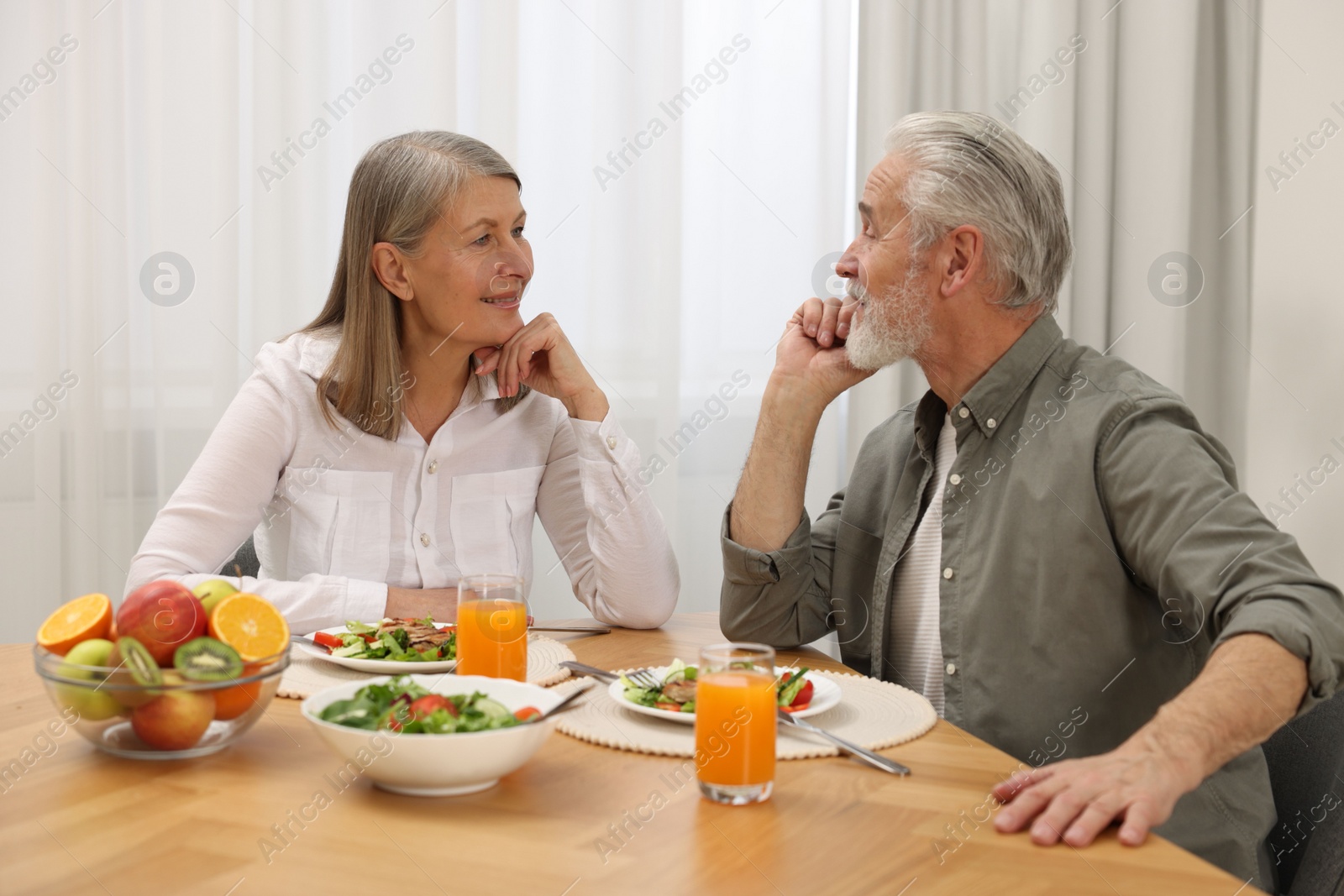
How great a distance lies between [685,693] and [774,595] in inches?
18.1

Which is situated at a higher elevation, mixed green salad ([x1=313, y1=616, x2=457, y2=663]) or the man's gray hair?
the man's gray hair

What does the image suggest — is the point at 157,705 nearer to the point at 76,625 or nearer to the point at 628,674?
the point at 76,625

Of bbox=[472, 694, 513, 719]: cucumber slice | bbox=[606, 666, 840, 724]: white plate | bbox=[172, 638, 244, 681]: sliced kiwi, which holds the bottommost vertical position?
bbox=[606, 666, 840, 724]: white plate

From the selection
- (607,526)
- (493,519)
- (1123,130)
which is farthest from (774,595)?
(1123,130)

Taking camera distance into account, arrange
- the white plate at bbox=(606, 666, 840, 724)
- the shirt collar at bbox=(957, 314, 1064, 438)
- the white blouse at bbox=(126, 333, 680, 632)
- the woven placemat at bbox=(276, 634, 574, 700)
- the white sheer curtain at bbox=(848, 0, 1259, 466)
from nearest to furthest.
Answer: the white plate at bbox=(606, 666, 840, 724), the woven placemat at bbox=(276, 634, 574, 700), the shirt collar at bbox=(957, 314, 1064, 438), the white blouse at bbox=(126, 333, 680, 632), the white sheer curtain at bbox=(848, 0, 1259, 466)

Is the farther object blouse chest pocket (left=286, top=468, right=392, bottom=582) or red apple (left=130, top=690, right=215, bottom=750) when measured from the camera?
blouse chest pocket (left=286, top=468, right=392, bottom=582)

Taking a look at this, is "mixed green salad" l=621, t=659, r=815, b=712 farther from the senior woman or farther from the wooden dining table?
the senior woman

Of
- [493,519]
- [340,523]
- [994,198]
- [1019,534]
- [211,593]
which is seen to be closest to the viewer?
[211,593]

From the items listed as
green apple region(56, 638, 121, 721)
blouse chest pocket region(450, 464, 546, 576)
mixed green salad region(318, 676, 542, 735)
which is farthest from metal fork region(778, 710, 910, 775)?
blouse chest pocket region(450, 464, 546, 576)

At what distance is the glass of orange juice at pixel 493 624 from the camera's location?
126cm

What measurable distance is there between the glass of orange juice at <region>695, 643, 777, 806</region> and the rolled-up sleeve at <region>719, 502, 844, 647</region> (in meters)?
0.64

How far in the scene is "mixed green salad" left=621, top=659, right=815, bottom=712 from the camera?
1219mm

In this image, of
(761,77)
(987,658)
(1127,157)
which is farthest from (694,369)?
(987,658)

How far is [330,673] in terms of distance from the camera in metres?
1.38
